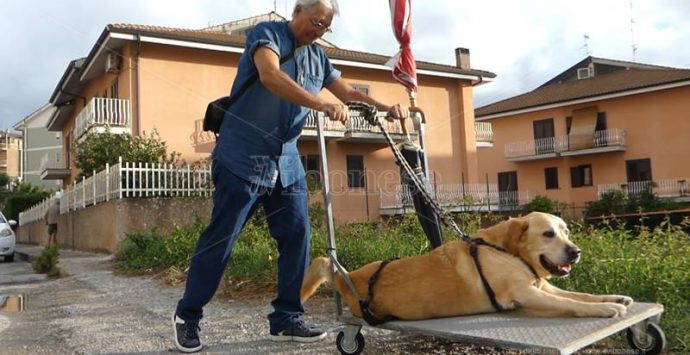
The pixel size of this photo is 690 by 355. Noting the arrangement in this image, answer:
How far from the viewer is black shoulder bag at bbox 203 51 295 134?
10.8ft

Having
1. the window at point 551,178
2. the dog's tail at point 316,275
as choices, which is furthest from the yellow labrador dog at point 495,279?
the window at point 551,178

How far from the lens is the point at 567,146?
35438mm

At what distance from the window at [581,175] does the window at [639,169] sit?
84.7 inches

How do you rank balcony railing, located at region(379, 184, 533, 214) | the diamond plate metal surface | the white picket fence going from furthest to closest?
the white picket fence
balcony railing, located at region(379, 184, 533, 214)
the diamond plate metal surface

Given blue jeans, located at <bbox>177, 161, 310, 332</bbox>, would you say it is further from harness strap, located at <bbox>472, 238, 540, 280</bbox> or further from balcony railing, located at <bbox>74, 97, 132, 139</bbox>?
balcony railing, located at <bbox>74, 97, 132, 139</bbox>

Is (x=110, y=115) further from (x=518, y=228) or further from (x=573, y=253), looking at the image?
(x=573, y=253)

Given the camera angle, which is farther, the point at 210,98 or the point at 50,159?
the point at 50,159

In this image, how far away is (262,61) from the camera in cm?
306

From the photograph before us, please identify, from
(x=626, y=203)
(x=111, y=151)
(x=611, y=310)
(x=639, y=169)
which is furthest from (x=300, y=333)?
(x=639, y=169)

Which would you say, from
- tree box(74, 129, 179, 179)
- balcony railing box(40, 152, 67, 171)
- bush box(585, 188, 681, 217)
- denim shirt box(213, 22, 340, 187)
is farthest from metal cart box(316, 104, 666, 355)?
balcony railing box(40, 152, 67, 171)

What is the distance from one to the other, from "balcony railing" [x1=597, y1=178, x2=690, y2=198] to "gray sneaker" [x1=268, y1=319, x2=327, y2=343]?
3176cm

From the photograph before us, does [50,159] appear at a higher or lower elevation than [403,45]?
higher

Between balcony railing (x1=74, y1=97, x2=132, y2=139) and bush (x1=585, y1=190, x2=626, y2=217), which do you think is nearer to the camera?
balcony railing (x1=74, y1=97, x2=132, y2=139)

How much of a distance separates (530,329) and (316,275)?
1.46 metres
